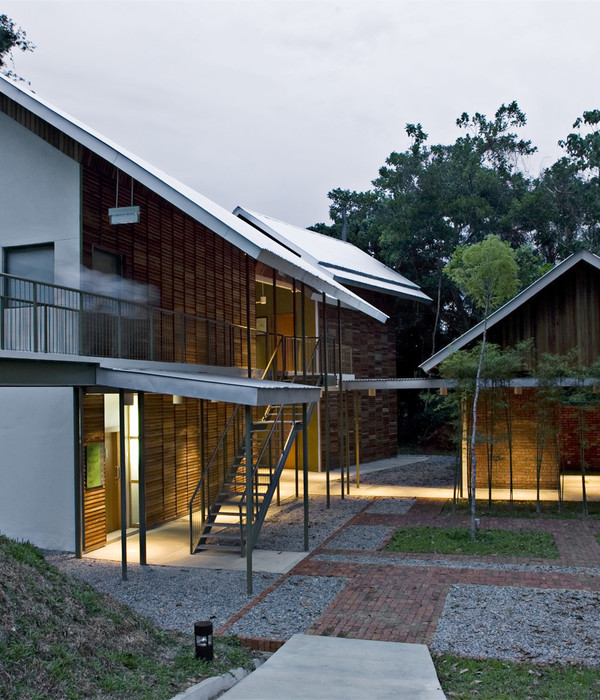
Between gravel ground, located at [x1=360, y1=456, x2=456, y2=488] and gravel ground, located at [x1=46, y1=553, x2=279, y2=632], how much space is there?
34.4 feet

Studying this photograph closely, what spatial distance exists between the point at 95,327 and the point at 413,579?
6.50m

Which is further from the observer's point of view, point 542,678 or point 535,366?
point 535,366

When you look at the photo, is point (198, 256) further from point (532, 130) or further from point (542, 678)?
point (532, 130)

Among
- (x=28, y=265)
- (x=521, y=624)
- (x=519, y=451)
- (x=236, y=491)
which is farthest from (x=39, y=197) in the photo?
(x=519, y=451)

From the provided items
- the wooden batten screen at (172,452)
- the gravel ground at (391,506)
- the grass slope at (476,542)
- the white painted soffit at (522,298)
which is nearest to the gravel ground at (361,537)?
the grass slope at (476,542)

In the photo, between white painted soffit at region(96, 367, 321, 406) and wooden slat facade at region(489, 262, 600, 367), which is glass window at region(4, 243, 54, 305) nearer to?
white painted soffit at region(96, 367, 321, 406)

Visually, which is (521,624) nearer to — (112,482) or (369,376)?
(112,482)

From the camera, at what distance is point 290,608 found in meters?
9.42

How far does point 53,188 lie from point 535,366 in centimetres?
1109

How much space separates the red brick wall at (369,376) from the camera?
2434 cm

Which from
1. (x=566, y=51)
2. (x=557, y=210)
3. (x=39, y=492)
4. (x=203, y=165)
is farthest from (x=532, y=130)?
(x=39, y=492)

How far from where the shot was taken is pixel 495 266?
46.3ft

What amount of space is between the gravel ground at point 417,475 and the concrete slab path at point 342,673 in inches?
503

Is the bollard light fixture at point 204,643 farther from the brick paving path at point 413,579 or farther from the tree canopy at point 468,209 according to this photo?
the tree canopy at point 468,209
